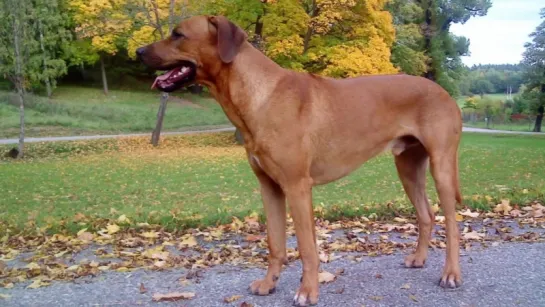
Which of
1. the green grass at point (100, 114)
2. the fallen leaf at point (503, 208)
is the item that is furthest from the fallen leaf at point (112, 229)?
the green grass at point (100, 114)

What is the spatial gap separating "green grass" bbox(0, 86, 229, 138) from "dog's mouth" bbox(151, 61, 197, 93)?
2935cm

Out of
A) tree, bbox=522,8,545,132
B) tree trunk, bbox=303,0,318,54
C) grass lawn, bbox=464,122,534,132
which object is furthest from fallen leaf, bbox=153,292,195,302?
grass lawn, bbox=464,122,534,132

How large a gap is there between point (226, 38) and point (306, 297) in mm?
2177

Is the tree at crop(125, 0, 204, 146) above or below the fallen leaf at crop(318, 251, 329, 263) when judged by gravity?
above

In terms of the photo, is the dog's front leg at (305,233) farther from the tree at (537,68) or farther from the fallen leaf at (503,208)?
the tree at (537,68)

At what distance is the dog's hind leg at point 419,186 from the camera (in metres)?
5.90

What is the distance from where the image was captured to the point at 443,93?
5523 millimetres

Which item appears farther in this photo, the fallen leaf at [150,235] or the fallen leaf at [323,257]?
the fallen leaf at [150,235]

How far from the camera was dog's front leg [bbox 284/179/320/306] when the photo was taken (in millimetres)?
4773

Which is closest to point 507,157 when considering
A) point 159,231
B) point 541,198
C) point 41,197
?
point 541,198

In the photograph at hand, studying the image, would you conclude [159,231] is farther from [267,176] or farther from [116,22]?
[116,22]

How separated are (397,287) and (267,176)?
149 cm

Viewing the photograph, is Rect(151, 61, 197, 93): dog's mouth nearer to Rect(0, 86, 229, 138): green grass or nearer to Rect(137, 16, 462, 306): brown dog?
Rect(137, 16, 462, 306): brown dog

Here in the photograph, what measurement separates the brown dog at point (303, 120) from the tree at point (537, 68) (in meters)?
49.4
